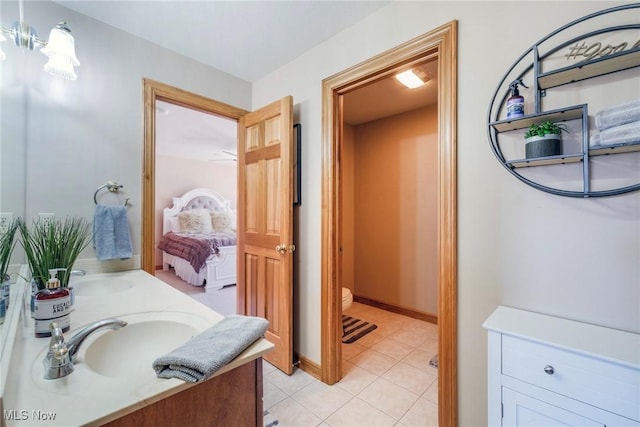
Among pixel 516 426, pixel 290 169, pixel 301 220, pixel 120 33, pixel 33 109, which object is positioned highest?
pixel 120 33

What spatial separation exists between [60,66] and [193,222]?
4.51 metres

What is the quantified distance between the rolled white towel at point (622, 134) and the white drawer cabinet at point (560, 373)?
681 millimetres

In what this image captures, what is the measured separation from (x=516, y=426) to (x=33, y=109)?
2.85 m

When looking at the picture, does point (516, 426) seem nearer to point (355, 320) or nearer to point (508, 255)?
point (508, 255)

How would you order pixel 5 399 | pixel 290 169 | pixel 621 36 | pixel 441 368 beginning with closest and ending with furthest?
1. pixel 5 399
2. pixel 621 36
3. pixel 441 368
4. pixel 290 169

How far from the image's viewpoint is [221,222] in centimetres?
614

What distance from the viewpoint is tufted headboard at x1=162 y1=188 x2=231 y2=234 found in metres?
5.75

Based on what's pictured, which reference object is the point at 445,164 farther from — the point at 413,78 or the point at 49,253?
the point at 49,253

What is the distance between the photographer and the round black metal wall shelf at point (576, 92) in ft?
3.21

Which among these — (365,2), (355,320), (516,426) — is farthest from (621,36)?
(355,320)

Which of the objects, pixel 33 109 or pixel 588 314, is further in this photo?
pixel 33 109

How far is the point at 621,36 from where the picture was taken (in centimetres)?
100

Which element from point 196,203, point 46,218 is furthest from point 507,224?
point 196,203

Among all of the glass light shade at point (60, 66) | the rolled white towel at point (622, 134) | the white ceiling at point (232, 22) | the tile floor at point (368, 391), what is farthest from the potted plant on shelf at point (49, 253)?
the rolled white towel at point (622, 134)
